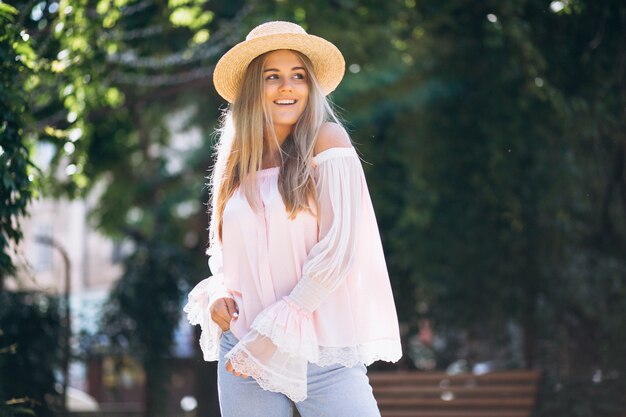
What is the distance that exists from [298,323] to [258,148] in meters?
0.66

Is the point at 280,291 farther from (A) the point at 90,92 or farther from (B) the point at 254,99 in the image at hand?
(A) the point at 90,92

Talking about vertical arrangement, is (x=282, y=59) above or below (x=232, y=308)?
above

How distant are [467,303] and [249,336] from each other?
31.4ft

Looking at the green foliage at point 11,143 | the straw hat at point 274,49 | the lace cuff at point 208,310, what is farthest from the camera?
the green foliage at point 11,143

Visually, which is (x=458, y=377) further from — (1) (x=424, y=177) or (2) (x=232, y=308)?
(2) (x=232, y=308)

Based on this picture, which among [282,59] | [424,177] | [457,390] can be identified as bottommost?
[457,390]

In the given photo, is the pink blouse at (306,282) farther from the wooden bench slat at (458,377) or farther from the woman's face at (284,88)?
the wooden bench slat at (458,377)

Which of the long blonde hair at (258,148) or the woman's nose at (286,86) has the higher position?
the woman's nose at (286,86)

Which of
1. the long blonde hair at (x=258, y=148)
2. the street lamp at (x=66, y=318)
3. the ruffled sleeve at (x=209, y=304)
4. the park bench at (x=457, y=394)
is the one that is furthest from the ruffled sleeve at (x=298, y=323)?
the street lamp at (x=66, y=318)

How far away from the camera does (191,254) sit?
40.6 ft

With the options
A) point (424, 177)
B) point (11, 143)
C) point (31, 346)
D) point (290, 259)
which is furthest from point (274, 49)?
point (424, 177)

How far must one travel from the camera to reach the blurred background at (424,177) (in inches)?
357

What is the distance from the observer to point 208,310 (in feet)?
11.4

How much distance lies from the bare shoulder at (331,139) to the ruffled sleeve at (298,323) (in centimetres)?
21
